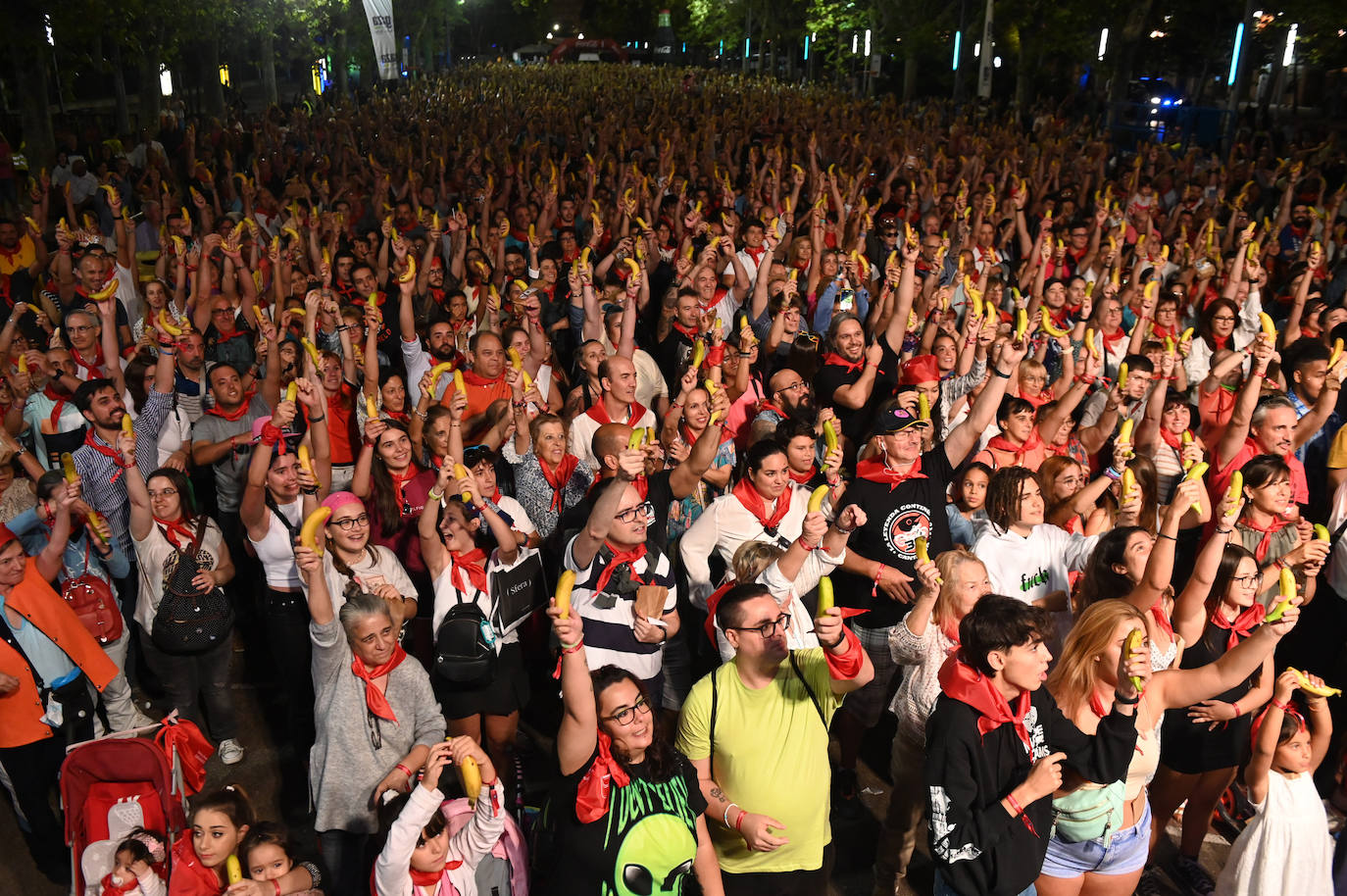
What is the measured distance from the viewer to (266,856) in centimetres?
341

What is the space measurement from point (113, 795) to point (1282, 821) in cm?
406

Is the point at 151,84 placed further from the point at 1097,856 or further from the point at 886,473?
the point at 1097,856

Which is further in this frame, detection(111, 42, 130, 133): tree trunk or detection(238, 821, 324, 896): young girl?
detection(111, 42, 130, 133): tree trunk

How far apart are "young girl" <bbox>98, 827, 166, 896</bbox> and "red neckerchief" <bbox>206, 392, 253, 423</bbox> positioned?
2866 mm

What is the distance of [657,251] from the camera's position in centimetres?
965

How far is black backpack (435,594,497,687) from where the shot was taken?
431cm

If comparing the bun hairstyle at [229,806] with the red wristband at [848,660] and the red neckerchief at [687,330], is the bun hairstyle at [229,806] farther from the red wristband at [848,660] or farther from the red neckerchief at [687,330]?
the red neckerchief at [687,330]

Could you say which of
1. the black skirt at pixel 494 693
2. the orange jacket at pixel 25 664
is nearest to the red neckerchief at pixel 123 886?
the orange jacket at pixel 25 664

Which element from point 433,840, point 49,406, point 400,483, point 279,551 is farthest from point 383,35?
point 433,840

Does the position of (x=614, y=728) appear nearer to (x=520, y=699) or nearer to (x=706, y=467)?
(x=520, y=699)

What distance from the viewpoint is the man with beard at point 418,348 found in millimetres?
6840

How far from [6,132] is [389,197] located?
14072mm

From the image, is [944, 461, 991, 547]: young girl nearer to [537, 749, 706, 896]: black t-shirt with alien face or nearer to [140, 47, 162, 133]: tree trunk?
[537, 749, 706, 896]: black t-shirt with alien face

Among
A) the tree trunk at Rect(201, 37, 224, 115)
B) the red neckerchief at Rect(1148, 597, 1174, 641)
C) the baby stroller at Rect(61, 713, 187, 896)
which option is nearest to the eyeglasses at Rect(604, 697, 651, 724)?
the baby stroller at Rect(61, 713, 187, 896)
